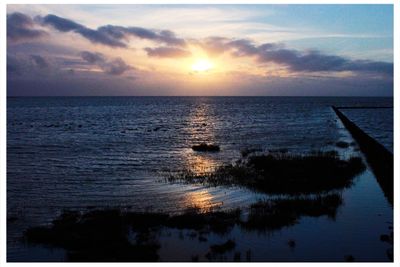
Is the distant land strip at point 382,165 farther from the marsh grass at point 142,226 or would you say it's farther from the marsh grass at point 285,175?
the marsh grass at point 142,226

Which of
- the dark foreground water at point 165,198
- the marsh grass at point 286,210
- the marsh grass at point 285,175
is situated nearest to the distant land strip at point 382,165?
the dark foreground water at point 165,198

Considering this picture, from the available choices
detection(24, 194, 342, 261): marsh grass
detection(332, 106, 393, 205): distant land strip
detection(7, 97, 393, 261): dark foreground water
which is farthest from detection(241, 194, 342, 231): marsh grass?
detection(332, 106, 393, 205): distant land strip

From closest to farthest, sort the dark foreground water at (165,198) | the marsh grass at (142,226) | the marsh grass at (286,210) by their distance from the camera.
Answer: the marsh grass at (142,226), the dark foreground water at (165,198), the marsh grass at (286,210)

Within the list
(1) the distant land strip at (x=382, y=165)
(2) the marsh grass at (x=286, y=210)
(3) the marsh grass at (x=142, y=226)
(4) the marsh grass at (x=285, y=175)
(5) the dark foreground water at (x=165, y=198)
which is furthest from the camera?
(4) the marsh grass at (x=285, y=175)

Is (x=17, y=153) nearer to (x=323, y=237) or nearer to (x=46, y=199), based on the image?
(x=46, y=199)

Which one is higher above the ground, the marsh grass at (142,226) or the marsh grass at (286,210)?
the marsh grass at (286,210)

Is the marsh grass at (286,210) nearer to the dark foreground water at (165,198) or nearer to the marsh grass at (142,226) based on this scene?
the marsh grass at (142,226)

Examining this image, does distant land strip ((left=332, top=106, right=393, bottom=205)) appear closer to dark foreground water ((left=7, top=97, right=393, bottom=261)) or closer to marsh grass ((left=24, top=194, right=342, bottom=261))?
dark foreground water ((left=7, top=97, right=393, bottom=261))

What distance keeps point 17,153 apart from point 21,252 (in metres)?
30.1

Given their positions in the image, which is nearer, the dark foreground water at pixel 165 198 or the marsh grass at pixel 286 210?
the dark foreground water at pixel 165 198

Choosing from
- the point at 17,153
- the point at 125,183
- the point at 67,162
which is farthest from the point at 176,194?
the point at 17,153

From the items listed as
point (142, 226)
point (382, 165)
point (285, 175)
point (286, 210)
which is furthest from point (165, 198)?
point (382, 165)
